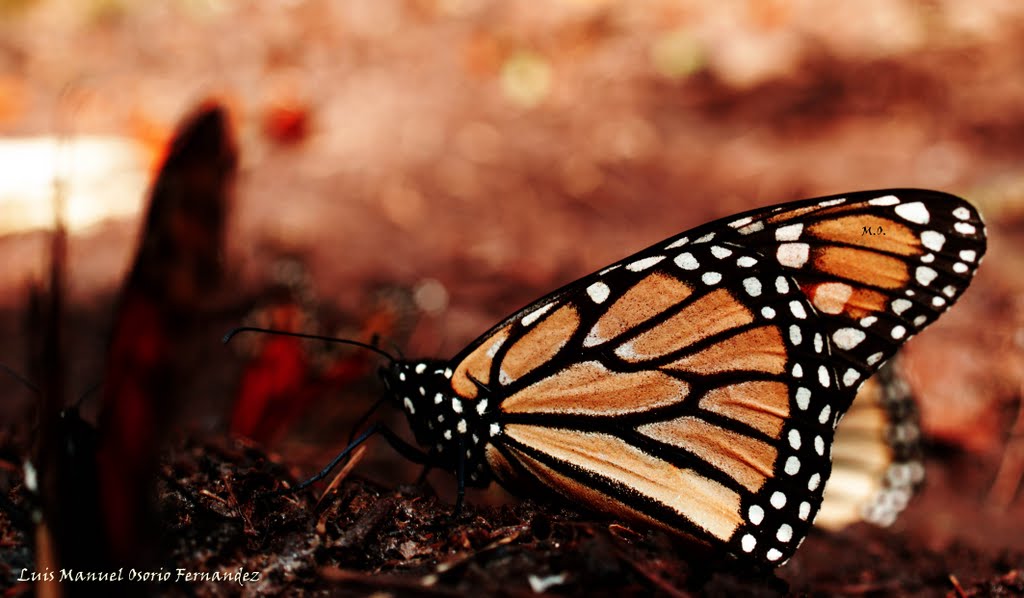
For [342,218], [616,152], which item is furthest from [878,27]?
[342,218]

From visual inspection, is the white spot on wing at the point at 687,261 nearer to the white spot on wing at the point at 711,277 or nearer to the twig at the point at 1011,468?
the white spot on wing at the point at 711,277

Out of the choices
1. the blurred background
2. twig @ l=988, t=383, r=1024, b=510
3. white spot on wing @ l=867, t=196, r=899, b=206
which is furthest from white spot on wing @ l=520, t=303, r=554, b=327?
twig @ l=988, t=383, r=1024, b=510

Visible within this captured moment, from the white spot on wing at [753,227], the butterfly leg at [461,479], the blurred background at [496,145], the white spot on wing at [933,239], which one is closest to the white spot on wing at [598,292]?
the white spot on wing at [753,227]

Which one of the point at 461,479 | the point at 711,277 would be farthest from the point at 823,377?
the point at 461,479

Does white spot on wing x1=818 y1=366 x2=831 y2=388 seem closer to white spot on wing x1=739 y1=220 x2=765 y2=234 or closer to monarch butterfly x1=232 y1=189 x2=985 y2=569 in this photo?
monarch butterfly x1=232 y1=189 x2=985 y2=569

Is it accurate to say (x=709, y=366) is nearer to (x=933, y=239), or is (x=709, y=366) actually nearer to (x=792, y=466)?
(x=792, y=466)

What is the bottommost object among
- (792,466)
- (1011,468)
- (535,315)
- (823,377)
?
(1011,468)
